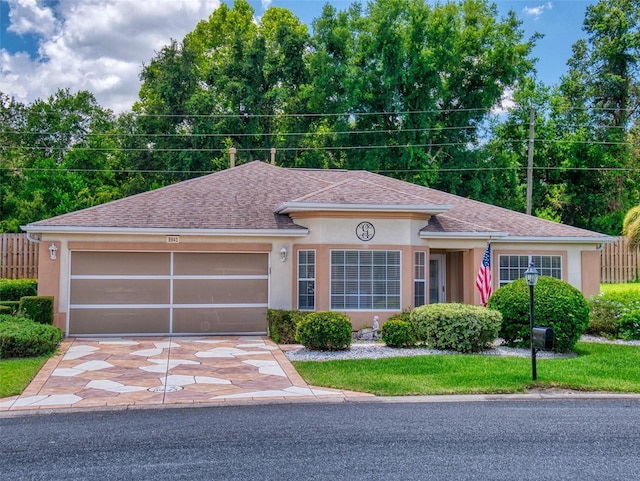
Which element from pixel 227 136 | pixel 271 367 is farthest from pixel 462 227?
pixel 227 136

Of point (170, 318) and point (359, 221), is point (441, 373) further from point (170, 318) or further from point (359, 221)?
point (170, 318)

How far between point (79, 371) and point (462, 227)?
34.4 ft

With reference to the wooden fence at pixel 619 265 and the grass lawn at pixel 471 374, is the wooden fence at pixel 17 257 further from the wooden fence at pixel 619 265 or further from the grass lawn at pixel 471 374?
the wooden fence at pixel 619 265

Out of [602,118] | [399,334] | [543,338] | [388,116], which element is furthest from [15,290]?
[602,118]

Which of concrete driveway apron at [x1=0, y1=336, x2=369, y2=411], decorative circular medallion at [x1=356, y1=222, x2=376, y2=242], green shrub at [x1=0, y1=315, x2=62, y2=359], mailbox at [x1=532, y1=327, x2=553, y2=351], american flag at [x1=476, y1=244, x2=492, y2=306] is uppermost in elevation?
decorative circular medallion at [x1=356, y1=222, x2=376, y2=242]

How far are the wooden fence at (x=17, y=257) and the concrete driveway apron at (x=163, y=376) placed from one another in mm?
11304

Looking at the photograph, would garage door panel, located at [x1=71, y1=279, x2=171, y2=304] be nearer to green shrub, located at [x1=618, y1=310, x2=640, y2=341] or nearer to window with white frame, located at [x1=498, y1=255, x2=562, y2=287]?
window with white frame, located at [x1=498, y1=255, x2=562, y2=287]

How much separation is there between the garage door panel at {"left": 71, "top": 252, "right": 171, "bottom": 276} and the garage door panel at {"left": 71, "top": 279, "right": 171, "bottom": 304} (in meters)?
0.21

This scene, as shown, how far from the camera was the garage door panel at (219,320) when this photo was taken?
1591 cm

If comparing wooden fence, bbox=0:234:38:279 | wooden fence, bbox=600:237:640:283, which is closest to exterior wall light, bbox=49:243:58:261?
wooden fence, bbox=0:234:38:279

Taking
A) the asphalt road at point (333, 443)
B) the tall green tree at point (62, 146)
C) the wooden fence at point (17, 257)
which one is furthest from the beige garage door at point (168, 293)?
the tall green tree at point (62, 146)

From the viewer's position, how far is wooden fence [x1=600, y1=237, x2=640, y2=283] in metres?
28.2

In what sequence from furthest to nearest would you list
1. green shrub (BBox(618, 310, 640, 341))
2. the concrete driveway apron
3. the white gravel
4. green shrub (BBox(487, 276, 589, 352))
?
green shrub (BBox(618, 310, 640, 341)) < green shrub (BBox(487, 276, 589, 352)) < the white gravel < the concrete driveway apron

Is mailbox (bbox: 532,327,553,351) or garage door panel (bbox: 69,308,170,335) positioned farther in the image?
garage door panel (bbox: 69,308,170,335)
